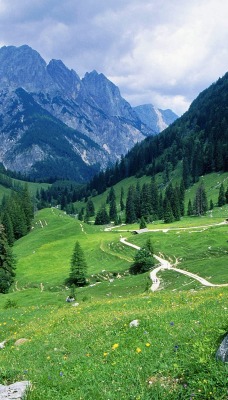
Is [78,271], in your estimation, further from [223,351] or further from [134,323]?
[223,351]

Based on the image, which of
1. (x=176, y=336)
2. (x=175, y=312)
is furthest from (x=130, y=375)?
(x=175, y=312)

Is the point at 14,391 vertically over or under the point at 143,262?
over

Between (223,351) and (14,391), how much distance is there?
5699 mm

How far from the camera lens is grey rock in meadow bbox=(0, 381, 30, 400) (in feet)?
28.9

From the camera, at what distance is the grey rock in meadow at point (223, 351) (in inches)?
336

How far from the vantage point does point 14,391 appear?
9.20 meters

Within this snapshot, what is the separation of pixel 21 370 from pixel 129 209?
18788 centimetres

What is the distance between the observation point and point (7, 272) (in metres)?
89.2

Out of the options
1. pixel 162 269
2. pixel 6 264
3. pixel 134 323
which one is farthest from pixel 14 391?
pixel 6 264

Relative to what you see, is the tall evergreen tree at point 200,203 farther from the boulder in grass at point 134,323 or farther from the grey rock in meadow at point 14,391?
the grey rock in meadow at point 14,391

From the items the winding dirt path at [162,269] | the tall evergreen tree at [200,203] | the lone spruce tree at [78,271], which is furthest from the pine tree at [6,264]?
the tall evergreen tree at [200,203]

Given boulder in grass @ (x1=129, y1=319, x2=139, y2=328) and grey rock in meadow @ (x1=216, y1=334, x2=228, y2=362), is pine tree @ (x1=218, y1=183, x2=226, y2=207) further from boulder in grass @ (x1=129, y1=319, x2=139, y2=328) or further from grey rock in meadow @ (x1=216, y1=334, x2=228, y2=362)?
grey rock in meadow @ (x1=216, y1=334, x2=228, y2=362)

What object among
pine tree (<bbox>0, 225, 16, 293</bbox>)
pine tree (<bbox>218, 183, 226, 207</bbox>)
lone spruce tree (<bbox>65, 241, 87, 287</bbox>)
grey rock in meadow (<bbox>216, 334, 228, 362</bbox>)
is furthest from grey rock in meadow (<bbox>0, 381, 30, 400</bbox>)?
pine tree (<bbox>218, 183, 226, 207</bbox>)

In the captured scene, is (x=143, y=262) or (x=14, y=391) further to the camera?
(x=143, y=262)
